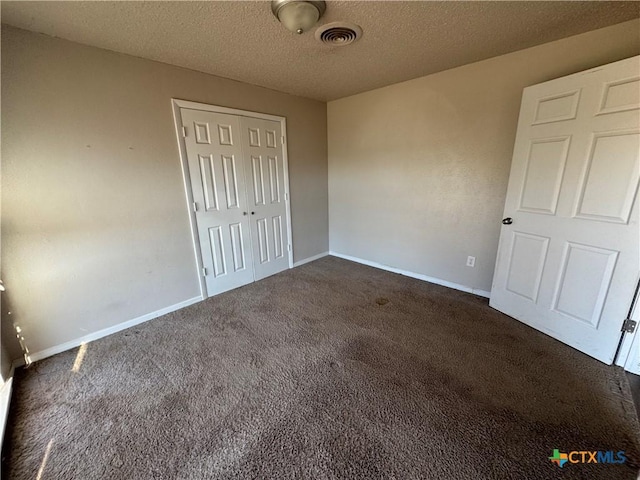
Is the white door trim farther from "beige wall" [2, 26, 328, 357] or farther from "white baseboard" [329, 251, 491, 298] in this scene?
"beige wall" [2, 26, 328, 357]

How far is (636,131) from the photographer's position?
1654mm

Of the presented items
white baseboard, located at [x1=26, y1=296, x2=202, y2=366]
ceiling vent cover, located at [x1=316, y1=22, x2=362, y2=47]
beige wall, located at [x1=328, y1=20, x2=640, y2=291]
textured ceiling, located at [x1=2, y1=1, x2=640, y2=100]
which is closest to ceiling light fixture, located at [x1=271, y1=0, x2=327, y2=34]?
textured ceiling, located at [x1=2, y1=1, x2=640, y2=100]

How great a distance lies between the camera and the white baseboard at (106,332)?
2.08 meters

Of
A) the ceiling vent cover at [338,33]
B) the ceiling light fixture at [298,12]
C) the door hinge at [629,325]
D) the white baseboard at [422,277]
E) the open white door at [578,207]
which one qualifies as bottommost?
the white baseboard at [422,277]

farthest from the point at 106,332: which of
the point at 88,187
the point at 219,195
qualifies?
the point at 219,195

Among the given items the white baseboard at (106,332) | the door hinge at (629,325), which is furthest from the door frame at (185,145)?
the door hinge at (629,325)

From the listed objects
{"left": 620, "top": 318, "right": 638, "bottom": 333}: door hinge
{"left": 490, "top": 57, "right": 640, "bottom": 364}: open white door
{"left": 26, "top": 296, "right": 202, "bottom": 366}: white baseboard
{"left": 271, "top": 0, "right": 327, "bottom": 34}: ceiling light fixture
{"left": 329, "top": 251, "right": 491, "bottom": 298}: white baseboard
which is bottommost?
{"left": 26, "top": 296, "right": 202, "bottom": 366}: white baseboard

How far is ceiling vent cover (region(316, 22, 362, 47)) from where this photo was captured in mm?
1831

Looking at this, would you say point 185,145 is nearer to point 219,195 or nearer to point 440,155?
point 219,195

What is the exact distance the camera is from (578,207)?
1950 millimetres

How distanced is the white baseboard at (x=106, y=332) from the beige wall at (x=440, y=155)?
248 centimetres

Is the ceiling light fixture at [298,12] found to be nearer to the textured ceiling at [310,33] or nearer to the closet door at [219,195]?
the textured ceiling at [310,33]

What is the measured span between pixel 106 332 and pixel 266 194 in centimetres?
213

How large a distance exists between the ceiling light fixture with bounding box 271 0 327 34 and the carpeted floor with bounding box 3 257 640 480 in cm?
228
